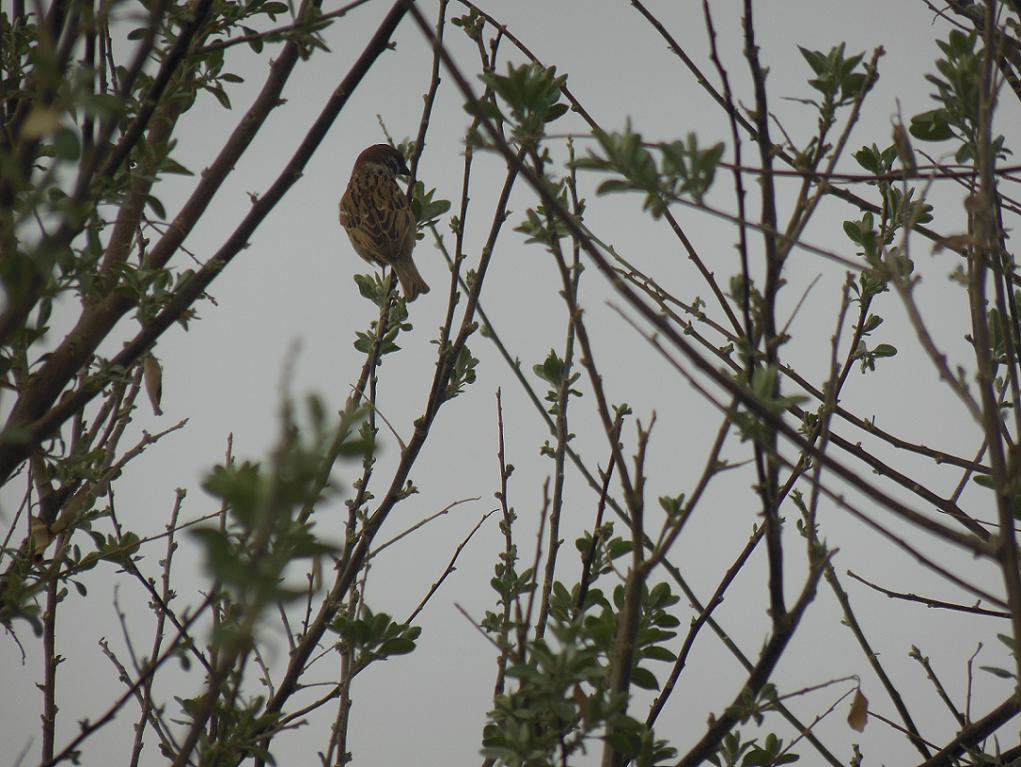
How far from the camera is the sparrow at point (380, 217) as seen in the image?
573 cm

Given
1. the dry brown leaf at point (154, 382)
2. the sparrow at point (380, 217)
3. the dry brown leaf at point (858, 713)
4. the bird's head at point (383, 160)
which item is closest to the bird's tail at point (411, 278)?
the sparrow at point (380, 217)

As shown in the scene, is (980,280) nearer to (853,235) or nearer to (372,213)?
(853,235)

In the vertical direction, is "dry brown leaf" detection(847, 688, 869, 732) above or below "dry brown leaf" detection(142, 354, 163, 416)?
below

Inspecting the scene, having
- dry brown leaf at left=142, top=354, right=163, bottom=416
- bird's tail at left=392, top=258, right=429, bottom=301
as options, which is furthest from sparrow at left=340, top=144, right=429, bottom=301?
dry brown leaf at left=142, top=354, right=163, bottom=416

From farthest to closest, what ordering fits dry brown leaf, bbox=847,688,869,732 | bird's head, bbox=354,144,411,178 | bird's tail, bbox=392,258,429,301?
bird's head, bbox=354,144,411,178 < bird's tail, bbox=392,258,429,301 < dry brown leaf, bbox=847,688,869,732

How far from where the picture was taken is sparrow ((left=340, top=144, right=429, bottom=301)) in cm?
573

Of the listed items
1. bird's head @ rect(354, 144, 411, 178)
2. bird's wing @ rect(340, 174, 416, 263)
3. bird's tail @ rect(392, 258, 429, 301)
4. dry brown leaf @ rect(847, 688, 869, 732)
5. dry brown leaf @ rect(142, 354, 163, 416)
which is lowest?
dry brown leaf @ rect(847, 688, 869, 732)

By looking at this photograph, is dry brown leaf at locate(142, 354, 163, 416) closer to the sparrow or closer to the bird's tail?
the sparrow

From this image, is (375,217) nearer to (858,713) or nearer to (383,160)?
(383,160)

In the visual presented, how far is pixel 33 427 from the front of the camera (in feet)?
4.98

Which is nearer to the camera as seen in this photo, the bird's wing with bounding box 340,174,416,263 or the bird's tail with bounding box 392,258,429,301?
the bird's tail with bounding box 392,258,429,301

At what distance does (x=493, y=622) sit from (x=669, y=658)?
0.55 metres

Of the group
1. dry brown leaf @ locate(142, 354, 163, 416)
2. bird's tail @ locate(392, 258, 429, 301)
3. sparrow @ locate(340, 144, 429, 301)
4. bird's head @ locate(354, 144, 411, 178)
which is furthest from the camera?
bird's head @ locate(354, 144, 411, 178)

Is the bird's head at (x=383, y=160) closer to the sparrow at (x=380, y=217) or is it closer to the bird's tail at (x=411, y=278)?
the sparrow at (x=380, y=217)
